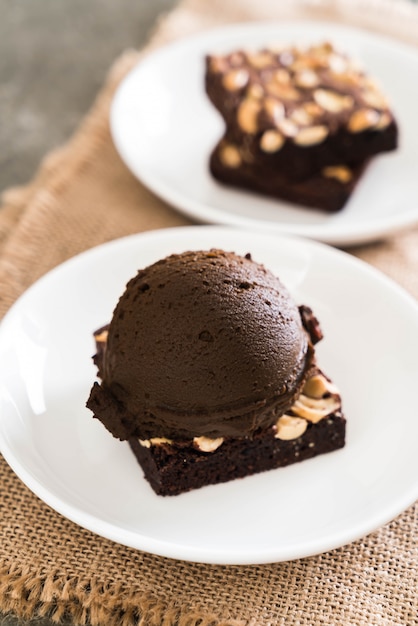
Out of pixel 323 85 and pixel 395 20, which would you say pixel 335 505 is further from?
pixel 395 20

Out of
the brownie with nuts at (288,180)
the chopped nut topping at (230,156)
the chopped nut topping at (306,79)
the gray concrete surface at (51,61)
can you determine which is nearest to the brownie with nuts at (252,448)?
the brownie with nuts at (288,180)

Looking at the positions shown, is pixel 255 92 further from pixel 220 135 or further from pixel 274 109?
pixel 220 135

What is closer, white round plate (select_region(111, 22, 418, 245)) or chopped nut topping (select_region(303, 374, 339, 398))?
chopped nut topping (select_region(303, 374, 339, 398))

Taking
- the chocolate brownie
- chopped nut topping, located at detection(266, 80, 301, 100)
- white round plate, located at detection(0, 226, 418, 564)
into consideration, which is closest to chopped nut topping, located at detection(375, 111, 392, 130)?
the chocolate brownie

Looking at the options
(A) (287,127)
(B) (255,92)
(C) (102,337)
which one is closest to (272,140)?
(A) (287,127)

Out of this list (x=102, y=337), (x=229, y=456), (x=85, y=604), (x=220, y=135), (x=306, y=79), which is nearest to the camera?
(x=85, y=604)

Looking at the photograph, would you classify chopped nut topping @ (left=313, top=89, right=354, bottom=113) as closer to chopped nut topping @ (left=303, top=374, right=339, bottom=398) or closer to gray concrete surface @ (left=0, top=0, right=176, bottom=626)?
gray concrete surface @ (left=0, top=0, right=176, bottom=626)

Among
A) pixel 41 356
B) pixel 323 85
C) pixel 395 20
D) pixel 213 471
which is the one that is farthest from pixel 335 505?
pixel 395 20

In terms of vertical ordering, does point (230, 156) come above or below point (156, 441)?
below
